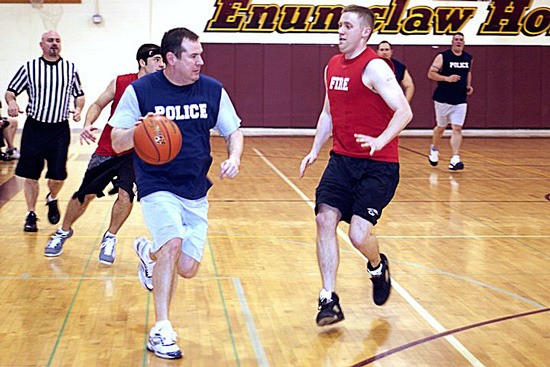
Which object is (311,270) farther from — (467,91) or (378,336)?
(467,91)

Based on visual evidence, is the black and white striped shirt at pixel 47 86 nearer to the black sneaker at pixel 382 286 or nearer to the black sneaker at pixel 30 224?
the black sneaker at pixel 30 224

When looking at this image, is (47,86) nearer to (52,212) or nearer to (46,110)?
(46,110)

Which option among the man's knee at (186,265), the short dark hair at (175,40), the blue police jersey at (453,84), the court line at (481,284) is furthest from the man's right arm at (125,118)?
the blue police jersey at (453,84)

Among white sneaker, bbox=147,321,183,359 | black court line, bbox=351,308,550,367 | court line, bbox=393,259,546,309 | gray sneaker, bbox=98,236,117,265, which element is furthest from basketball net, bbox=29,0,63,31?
white sneaker, bbox=147,321,183,359

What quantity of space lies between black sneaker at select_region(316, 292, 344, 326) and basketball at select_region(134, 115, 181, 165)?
1.41 metres

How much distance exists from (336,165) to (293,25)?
15691 millimetres

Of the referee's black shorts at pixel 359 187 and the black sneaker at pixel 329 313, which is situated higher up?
the referee's black shorts at pixel 359 187

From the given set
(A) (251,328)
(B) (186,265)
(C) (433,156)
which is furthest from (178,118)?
(C) (433,156)

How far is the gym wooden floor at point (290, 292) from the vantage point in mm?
5375

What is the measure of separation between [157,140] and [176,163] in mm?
365

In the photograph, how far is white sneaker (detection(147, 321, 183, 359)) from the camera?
5.16 metres

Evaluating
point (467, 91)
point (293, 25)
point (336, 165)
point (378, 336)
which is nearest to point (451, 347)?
point (378, 336)

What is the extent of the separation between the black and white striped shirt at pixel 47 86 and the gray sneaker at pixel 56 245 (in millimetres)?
1413

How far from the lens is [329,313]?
5.81 metres
